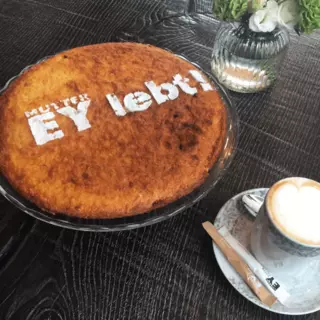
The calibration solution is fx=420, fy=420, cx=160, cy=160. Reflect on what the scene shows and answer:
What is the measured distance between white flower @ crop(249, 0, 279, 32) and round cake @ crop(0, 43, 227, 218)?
0.53 feet

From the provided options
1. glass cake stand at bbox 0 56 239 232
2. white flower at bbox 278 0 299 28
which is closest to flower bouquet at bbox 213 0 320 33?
white flower at bbox 278 0 299 28

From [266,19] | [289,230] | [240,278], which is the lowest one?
[240,278]

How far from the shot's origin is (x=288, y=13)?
2.93 feet

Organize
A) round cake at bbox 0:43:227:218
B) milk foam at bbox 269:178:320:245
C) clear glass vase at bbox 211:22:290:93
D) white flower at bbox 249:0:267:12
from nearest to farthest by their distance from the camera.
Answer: milk foam at bbox 269:178:320:245 → round cake at bbox 0:43:227:218 → white flower at bbox 249:0:267:12 → clear glass vase at bbox 211:22:290:93

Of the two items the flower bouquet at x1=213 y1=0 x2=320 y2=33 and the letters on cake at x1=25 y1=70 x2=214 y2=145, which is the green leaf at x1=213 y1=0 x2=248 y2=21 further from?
the letters on cake at x1=25 y1=70 x2=214 y2=145

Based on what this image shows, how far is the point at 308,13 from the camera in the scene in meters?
0.85

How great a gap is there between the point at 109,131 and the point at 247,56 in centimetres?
42

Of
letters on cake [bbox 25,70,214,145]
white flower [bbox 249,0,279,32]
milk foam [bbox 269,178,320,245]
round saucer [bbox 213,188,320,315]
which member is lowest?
round saucer [bbox 213,188,320,315]

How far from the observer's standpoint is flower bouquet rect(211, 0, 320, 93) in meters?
0.88

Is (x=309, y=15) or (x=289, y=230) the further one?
(x=309, y=15)

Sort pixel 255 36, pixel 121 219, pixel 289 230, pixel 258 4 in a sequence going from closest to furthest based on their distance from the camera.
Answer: pixel 289 230, pixel 121 219, pixel 258 4, pixel 255 36

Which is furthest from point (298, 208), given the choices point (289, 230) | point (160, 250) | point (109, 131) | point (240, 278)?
point (109, 131)

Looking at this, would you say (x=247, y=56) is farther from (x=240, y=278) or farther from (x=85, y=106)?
(x=240, y=278)

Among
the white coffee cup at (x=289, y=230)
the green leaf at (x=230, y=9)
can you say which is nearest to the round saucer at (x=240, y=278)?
the white coffee cup at (x=289, y=230)
